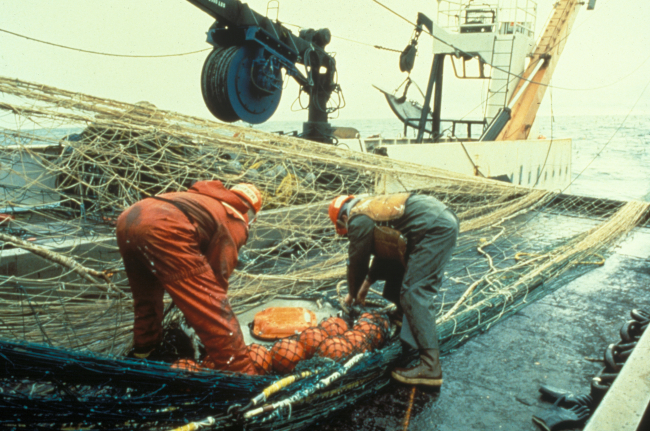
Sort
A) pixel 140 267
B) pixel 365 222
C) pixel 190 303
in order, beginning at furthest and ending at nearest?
1. pixel 365 222
2. pixel 140 267
3. pixel 190 303

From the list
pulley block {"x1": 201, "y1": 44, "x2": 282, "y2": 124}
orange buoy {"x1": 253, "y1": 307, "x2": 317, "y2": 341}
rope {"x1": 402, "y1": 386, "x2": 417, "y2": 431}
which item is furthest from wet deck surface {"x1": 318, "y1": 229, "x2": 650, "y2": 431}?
pulley block {"x1": 201, "y1": 44, "x2": 282, "y2": 124}

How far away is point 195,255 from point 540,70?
41.2 ft

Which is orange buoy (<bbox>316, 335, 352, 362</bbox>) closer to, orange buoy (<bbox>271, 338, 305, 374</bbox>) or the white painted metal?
orange buoy (<bbox>271, 338, 305, 374</bbox>)

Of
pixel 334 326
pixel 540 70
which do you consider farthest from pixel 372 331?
→ pixel 540 70

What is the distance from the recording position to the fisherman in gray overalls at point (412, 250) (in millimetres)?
2922

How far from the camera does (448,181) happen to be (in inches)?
226

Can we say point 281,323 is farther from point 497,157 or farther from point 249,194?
point 497,157

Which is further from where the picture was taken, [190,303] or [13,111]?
[13,111]

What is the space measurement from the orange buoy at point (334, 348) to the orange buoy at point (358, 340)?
0.05m

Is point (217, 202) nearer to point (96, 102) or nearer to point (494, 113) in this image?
point (96, 102)

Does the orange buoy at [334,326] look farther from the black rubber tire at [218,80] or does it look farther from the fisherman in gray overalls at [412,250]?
the black rubber tire at [218,80]

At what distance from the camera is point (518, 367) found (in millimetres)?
3254

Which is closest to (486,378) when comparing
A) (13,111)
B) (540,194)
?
(13,111)

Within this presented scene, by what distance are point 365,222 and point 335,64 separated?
625cm
